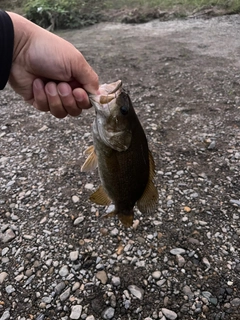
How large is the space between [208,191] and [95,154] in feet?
6.71

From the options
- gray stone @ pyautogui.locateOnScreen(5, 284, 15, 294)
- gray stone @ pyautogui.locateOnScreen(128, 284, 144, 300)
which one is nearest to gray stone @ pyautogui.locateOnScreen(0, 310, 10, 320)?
gray stone @ pyautogui.locateOnScreen(5, 284, 15, 294)

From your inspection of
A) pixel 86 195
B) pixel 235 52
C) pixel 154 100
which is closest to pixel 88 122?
pixel 154 100

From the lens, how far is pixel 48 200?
403 cm

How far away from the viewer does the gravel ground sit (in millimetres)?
2943

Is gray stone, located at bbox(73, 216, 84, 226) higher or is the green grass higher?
gray stone, located at bbox(73, 216, 84, 226)

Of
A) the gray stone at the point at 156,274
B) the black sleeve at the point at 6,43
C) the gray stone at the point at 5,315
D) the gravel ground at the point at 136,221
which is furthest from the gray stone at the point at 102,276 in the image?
the black sleeve at the point at 6,43

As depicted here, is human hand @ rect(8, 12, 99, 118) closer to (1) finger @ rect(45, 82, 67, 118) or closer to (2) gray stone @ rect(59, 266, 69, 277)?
(1) finger @ rect(45, 82, 67, 118)

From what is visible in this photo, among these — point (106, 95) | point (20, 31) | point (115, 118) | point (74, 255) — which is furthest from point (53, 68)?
point (74, 255)

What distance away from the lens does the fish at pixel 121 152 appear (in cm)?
206

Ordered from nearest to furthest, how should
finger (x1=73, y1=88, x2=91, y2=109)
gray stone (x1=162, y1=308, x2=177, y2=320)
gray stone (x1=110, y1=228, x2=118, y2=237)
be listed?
finger (x1=73, y1=88, x2=91, y2=109), gray stone (x1=162, y1=308, x2=177, y2=320), gray stone (x1=110, y1=228, x2=118, y2=237)

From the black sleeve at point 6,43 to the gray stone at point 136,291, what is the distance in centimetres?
194

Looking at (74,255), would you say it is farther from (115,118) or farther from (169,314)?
(115,118)

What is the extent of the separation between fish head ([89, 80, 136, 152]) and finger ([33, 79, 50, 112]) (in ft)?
A: 1.71

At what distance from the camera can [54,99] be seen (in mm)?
2414
